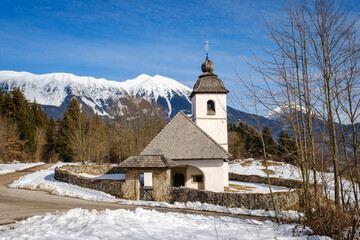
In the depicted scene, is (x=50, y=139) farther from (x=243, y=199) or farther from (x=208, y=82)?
(x=243, y=199)

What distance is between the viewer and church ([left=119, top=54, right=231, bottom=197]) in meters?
18.4

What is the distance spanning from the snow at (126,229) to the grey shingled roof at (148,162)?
9.20 meters

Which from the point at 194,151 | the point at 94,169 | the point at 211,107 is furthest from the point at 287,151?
the point at 94,169

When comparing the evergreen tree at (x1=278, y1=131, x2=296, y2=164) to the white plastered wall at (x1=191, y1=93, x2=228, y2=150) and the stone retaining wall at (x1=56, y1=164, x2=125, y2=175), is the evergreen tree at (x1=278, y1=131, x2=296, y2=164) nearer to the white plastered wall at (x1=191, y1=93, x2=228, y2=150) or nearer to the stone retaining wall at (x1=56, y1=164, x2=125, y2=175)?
the white plastered wall at (x1=191, y1=93, x2=228, y2=150)

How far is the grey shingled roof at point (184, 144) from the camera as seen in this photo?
20.8 meters

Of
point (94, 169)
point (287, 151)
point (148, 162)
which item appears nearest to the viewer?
point (287, 151)

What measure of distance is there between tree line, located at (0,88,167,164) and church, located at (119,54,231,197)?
12860 millimetres

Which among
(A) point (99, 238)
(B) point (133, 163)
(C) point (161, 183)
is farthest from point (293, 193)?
(A) point (99, 238)

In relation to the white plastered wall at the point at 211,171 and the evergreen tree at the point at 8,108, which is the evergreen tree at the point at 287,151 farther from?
the evergreen tree at the point at 8,108

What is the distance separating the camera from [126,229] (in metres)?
7.26

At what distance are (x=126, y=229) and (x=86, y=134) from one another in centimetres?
3416

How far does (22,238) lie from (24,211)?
5275 mm

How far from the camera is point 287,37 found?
695cm

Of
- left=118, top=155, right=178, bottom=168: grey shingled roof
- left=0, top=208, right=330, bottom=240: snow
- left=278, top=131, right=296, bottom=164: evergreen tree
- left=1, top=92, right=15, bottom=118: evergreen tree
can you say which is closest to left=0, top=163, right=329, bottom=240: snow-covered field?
left=0, top=208, right=330, bottom=240: snow
